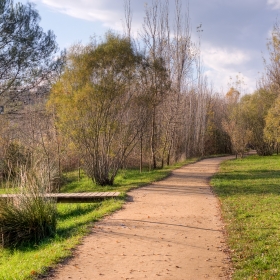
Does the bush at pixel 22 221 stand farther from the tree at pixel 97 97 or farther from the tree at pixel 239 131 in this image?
the tree at pixel 239 131

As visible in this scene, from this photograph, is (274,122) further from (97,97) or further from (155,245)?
(155,245)

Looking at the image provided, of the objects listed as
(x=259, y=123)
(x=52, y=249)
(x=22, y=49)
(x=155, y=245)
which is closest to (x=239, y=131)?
(x=259, y=123)

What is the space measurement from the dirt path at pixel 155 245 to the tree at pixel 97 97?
4.91 meters

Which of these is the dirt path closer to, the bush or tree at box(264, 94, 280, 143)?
the bush

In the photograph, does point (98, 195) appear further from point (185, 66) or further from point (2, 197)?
point (185, 66)

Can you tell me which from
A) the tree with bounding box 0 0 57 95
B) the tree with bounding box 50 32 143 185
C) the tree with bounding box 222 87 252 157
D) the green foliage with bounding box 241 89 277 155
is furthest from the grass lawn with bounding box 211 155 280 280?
the green foliage with bounding box 241 89 277 155

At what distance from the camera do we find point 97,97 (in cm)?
1414

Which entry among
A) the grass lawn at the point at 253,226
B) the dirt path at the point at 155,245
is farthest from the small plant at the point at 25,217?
the grass lawn at the point at 253,226

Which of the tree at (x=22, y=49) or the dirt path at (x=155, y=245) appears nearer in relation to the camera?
the dirt path at (x=155, y=245)

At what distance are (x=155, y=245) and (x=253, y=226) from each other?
2540 millimetres

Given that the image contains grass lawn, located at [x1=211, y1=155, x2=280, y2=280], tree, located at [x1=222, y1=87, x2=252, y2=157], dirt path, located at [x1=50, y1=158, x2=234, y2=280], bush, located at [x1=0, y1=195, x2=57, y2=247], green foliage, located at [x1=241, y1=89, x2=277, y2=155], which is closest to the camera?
dirt path, located at [x1=50, y1=158, x2=234, y2=280]

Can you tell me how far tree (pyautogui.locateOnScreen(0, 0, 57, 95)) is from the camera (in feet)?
55.5

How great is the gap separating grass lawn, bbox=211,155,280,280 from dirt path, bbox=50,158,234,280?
259mm

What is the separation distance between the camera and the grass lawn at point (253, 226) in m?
5.22
